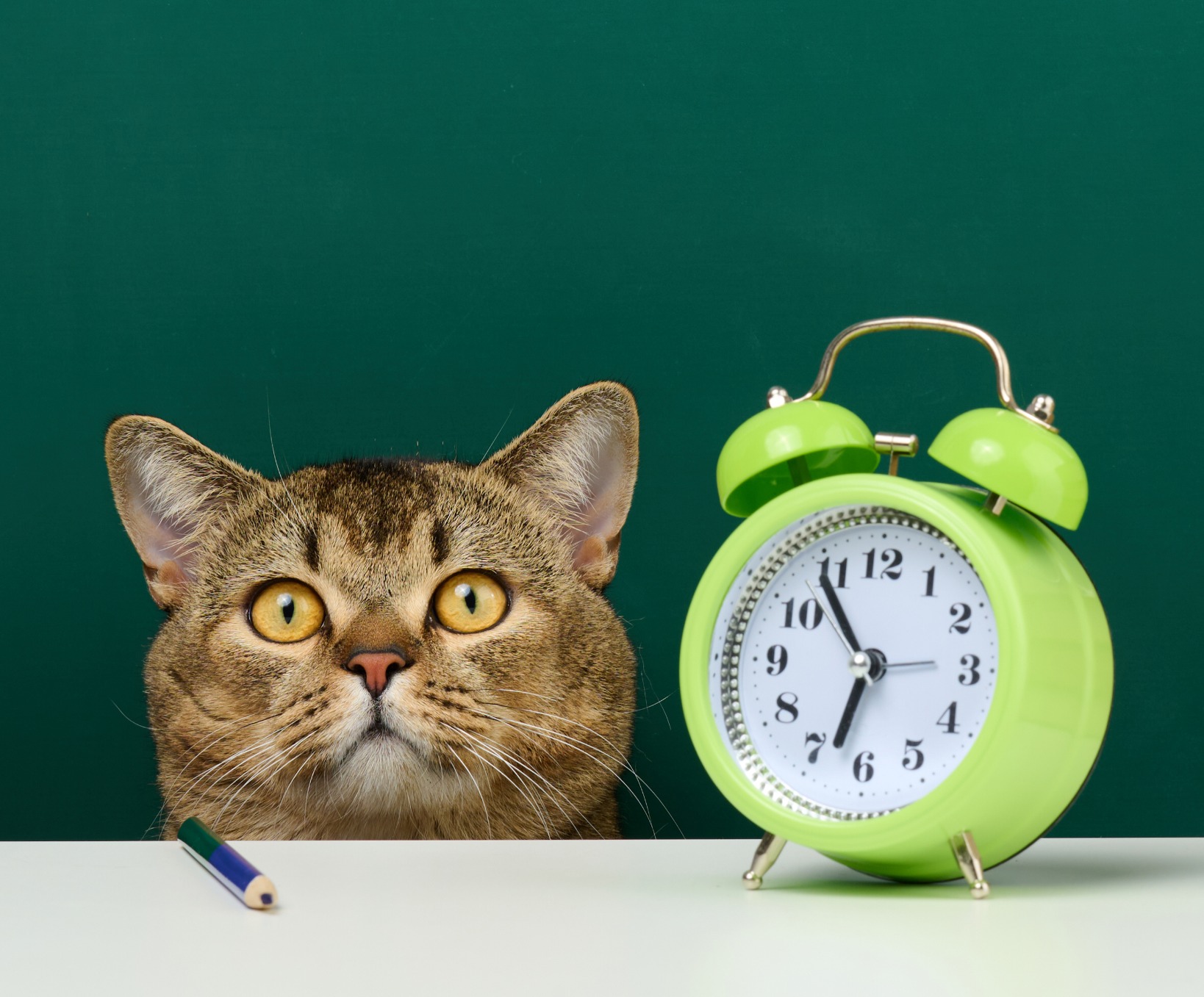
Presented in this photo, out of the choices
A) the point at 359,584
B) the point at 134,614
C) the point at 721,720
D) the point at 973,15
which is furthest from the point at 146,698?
the point at 973,15

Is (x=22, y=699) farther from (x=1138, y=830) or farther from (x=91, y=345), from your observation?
(x=1138, y=830)

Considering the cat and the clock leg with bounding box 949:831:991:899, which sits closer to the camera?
the clock leg with bounding box 949:831:991:899

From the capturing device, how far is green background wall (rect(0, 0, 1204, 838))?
1279mm

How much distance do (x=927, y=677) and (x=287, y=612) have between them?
68cm

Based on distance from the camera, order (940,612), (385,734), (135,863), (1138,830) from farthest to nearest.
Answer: (1138,830) < (385,734) < (135,863) < (940,612)

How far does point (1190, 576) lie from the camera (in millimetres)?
1265

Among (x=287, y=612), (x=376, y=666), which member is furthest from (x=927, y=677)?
(x=287, y=612)

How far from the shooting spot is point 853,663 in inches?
28.7

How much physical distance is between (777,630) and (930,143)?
76 centimetres

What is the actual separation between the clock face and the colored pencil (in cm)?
30

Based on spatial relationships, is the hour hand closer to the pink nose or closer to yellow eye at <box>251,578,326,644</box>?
the pink nose

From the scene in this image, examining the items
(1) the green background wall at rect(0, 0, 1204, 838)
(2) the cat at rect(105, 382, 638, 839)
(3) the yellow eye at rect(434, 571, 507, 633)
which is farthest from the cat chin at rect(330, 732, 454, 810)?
(1) the green background wall at rect(0, 0, 1204, 838)

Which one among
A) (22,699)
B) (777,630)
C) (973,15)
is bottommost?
(22,699)

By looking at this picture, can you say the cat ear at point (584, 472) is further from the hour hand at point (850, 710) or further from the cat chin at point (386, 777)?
the hour hand at point (850, 710)
